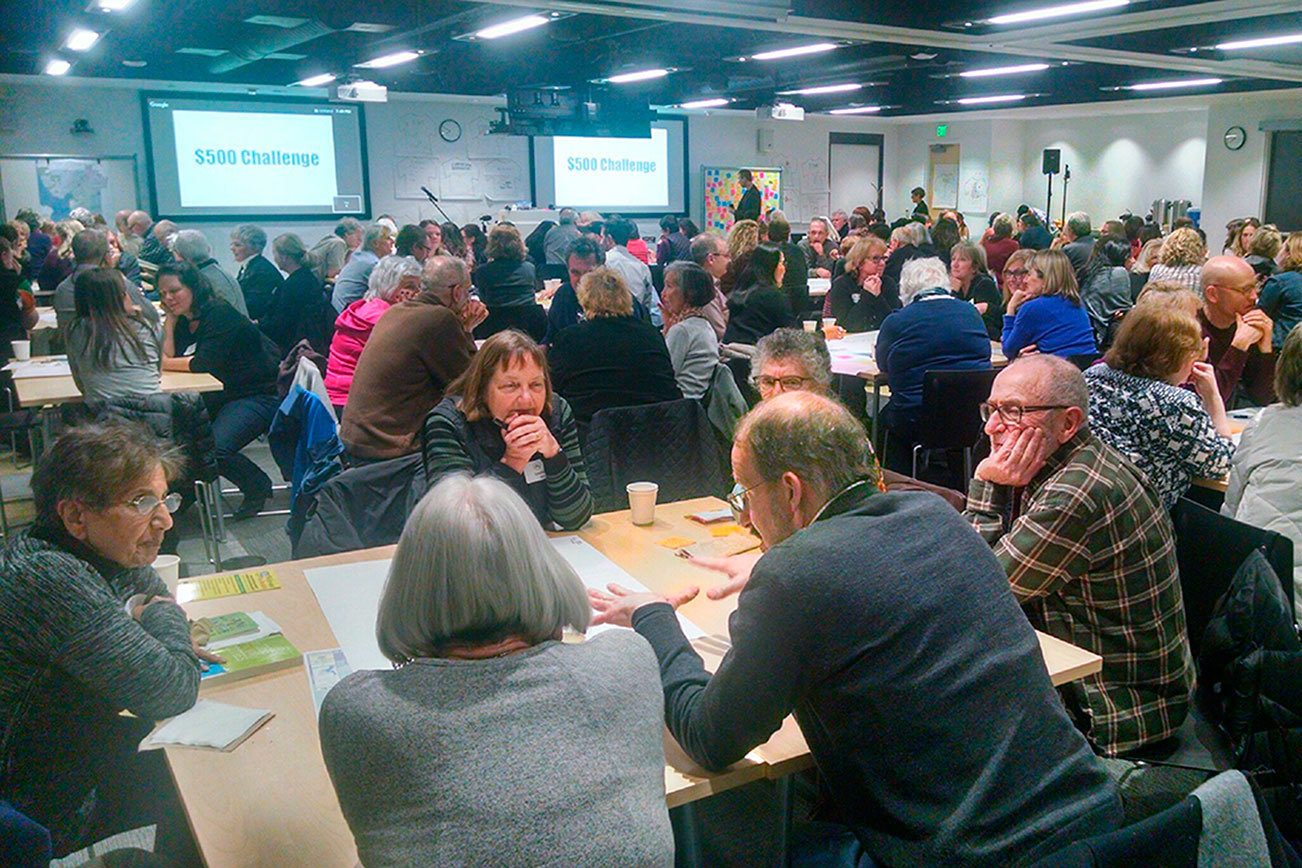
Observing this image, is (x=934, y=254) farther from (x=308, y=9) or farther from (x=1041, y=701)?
(x=1041, y=701)

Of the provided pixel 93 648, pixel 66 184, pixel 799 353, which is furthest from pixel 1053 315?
pixel 66 184

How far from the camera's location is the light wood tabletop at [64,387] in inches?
192

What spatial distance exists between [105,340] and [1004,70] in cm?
1007

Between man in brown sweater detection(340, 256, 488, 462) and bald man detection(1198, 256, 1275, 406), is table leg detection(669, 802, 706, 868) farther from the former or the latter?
bald man detection(1198, 256, 1275, 406)

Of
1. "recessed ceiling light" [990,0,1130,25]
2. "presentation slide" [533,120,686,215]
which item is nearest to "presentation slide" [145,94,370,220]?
"presentation slide" [533,120,686,215]

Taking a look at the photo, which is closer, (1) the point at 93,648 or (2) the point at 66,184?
(1) the point at 93,648

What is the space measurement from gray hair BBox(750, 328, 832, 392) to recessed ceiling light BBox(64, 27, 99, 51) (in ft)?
25.6

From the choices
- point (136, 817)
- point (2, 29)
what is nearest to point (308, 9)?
point (2, 29)

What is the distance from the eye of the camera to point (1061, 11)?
7395 millimetres

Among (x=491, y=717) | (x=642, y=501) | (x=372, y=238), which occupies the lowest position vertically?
(x=642, y=501)

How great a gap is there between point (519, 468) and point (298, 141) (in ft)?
38.2

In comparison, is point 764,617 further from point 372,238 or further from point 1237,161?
point 1237,161

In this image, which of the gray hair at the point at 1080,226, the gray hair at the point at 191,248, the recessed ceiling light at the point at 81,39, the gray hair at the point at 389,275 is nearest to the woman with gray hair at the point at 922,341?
the gray hair at the point at 389,275

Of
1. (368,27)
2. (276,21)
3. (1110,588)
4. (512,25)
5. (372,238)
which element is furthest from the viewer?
(276,21)
